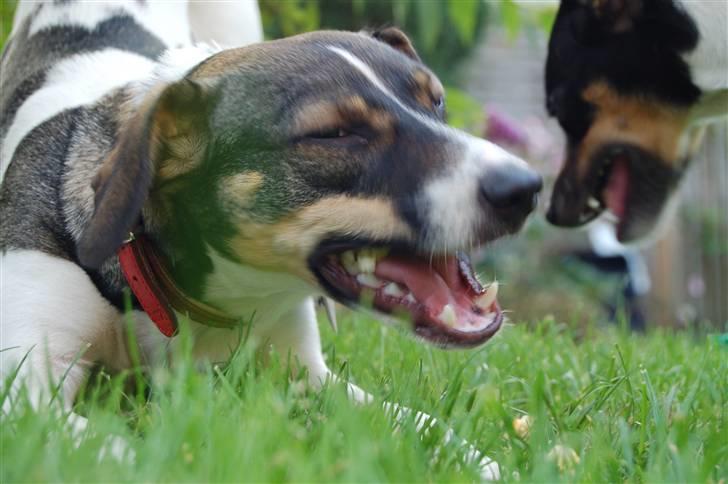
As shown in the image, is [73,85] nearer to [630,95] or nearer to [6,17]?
[6,17]

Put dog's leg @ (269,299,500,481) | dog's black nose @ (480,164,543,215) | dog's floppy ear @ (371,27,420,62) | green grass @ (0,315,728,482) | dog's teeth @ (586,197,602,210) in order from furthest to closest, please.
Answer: dog's teeth @ (586,197,602,210)
dog's floppy ear @ (371,27,420,62)
dog's leg @ (269,299,500,481)
dog's black nose @ (480,164,543,215)
green grass @ (0,315,728,482)

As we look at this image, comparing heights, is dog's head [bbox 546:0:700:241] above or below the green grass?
below

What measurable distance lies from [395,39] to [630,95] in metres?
1.40

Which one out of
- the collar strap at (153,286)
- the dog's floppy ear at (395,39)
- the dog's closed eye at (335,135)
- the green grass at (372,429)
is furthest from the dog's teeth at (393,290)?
the dog's floppy ear at (395,39)

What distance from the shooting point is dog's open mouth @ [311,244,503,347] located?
244 cm

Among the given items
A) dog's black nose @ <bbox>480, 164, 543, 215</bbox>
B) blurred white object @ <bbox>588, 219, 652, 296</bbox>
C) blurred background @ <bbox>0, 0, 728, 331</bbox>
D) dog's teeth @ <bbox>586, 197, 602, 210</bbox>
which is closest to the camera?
dog's black nose @ <bbox>480, 164, 543, 215</bbox>

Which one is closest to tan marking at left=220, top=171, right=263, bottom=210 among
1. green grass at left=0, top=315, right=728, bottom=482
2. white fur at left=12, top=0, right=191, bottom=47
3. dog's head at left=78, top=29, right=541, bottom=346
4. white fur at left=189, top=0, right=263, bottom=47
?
dog's head at left=78, top=29, right=541, bottom=346

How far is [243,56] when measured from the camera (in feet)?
8.90

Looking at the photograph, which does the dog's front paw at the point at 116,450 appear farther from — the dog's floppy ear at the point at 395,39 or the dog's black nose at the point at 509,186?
the dog's floppy ear at the point at 395,39

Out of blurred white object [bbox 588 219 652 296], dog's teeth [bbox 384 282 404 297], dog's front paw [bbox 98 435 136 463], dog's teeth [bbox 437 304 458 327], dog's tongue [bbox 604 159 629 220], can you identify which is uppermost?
dog's front paw [bbox 98 435 136 463]

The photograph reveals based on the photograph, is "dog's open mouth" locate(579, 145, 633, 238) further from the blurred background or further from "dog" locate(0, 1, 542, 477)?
the blurred background

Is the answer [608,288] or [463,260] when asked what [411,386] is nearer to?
[463,260]

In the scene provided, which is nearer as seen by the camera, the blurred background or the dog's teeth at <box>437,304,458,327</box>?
the dog's teeth at <box>437,304,458,327</box>

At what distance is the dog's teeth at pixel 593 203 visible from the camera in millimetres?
4520
